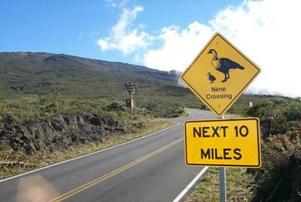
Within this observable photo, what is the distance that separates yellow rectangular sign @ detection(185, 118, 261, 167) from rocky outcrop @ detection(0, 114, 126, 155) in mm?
17176

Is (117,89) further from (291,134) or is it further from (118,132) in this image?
(291,134)

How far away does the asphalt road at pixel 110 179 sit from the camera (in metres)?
13.8

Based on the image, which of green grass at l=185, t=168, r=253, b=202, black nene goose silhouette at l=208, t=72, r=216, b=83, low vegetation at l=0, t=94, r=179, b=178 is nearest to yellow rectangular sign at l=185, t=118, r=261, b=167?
black nene goose silhouette at l=208, t=72, r=216, b=83

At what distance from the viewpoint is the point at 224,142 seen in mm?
6969

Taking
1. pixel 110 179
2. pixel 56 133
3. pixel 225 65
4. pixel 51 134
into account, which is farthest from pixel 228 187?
pixel 56 133

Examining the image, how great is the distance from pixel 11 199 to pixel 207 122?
26.4 feet

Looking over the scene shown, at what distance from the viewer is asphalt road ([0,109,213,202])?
1380 centimetres

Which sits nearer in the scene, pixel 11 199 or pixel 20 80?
pixel 11 199

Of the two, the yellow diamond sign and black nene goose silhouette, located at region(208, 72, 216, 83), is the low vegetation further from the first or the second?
black nene goose silhouette, located at region(208, 72, 216, 83)

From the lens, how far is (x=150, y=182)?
15.7 meters

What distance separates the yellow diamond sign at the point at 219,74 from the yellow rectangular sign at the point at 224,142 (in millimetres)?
260

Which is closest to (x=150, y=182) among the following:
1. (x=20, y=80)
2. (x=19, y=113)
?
(x=19, y=113)

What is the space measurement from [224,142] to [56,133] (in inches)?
817

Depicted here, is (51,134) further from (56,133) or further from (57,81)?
(57,81)
